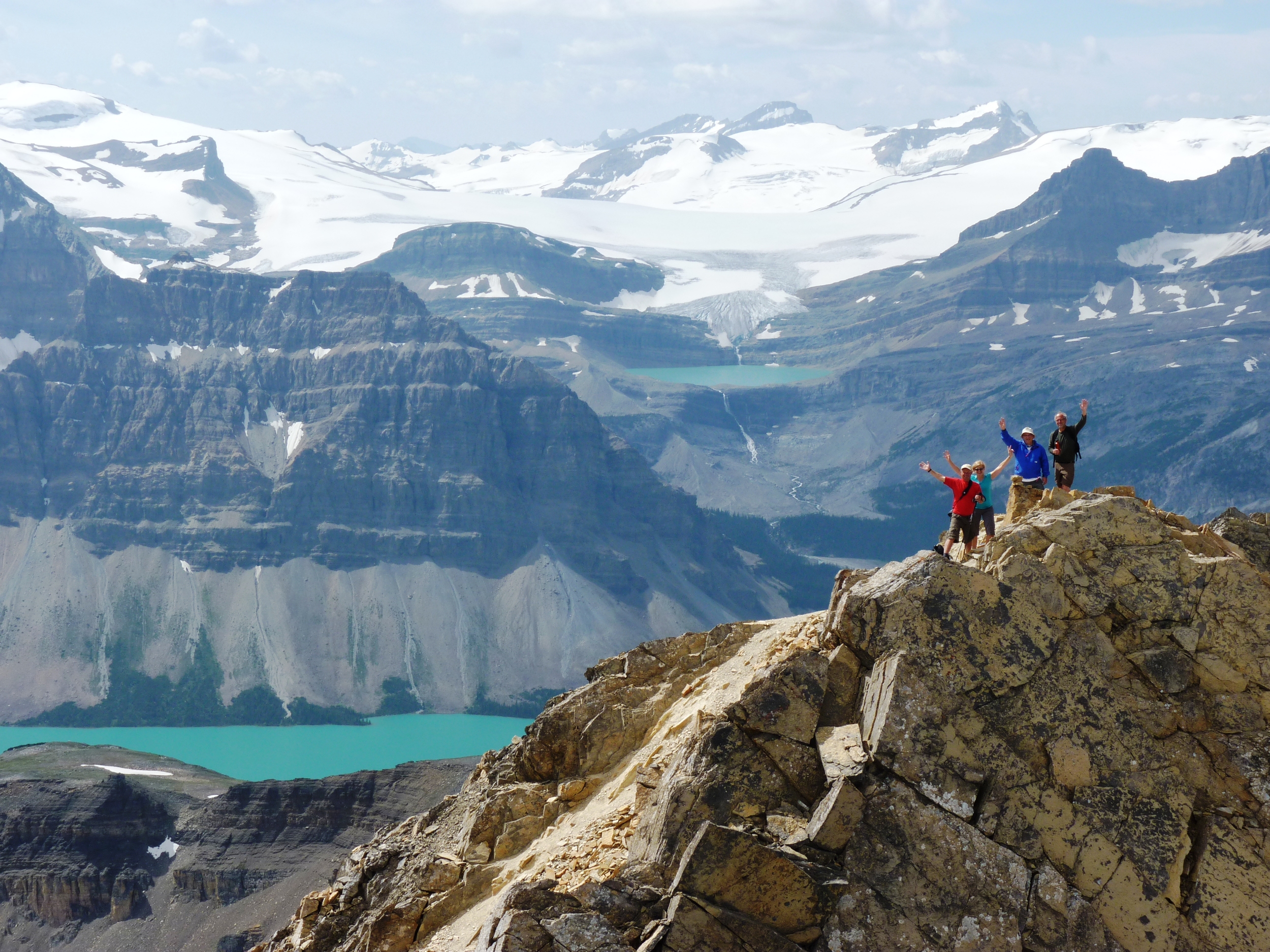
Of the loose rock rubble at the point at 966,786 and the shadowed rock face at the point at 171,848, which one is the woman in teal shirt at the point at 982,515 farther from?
A: the shadowed rock face at the point at 171,848

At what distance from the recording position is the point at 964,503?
3170cm

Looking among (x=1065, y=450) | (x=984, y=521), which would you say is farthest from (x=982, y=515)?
(x=1065, y=450)

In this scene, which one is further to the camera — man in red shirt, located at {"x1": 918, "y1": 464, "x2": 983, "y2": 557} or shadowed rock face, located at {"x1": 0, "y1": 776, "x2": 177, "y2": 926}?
shadowed rock face, located at {"x1": 0, "y1": 776, "x2": 177, "y2": 926}

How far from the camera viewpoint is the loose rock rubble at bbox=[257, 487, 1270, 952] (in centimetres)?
2402

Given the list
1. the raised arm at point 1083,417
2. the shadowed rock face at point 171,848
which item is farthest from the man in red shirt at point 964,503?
the shadowed rock face at point 171,848

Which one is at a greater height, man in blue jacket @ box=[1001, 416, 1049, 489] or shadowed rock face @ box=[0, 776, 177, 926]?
man in blue jacket @ box=[1001, 416, 1049, 489]

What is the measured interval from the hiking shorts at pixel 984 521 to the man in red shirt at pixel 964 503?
0.31 ft

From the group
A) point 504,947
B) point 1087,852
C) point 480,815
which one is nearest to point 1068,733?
point 1087,852

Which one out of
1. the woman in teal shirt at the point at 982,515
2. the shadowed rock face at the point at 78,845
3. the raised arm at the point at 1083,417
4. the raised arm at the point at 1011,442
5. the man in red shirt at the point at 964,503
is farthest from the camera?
the shadowed rock face at the point at 78,845

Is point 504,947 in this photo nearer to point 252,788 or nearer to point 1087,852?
point 1087,852

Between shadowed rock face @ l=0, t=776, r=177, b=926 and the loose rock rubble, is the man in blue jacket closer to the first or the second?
the loose rock rubble

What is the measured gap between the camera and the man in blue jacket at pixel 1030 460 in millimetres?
34656

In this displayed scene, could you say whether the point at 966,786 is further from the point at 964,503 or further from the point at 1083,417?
the point at 1083,417

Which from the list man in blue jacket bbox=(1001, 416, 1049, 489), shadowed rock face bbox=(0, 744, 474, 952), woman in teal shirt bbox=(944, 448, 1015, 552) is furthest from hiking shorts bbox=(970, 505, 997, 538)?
shadowed rock face bbox=(0, 744, 474, 952)
